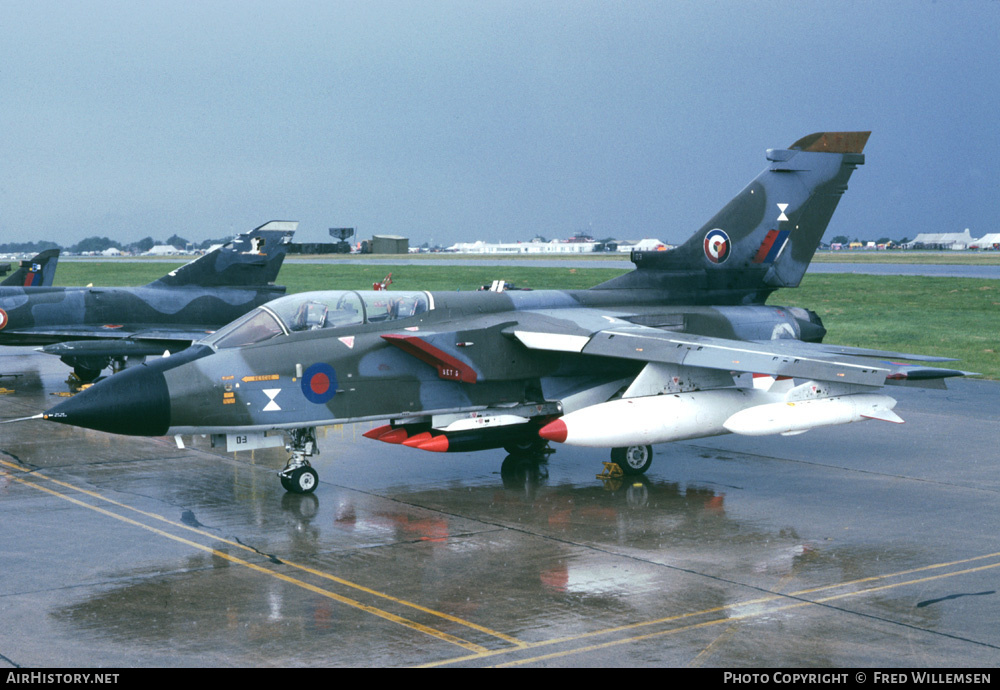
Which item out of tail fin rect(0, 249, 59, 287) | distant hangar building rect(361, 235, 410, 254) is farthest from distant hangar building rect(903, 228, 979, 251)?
tail fin rect(0, 249, 59, 287)

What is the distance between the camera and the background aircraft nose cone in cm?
1244

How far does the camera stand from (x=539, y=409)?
49.1 ft

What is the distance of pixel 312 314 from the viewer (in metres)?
14.0

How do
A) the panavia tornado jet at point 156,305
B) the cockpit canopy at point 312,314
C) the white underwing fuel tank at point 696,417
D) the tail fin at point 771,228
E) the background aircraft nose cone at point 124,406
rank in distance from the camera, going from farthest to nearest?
the panavia tornado jet at point 156,305, the tail fin at point 771,228, the cockpit canopy at point 312,314, the white underwing fuel tank at point 696,417, the background aircraft nose cone at point 124,406

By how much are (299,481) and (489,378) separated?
9.87ft

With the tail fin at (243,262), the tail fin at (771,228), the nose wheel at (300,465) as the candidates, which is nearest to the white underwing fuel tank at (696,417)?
the nose wheel at (300,465)

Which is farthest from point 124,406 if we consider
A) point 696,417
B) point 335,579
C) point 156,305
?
point 156,305

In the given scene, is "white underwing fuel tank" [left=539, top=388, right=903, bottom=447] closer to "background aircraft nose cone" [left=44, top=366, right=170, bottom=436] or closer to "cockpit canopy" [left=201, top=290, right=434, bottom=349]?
"cockpit canopy" [left=201, top=290, right=434, bottom=349]

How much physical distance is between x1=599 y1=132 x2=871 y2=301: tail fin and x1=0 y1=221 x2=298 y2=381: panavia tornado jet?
12.3 metres

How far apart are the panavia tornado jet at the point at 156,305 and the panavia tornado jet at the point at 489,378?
11.0 metres

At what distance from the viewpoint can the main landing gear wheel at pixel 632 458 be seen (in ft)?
49.7

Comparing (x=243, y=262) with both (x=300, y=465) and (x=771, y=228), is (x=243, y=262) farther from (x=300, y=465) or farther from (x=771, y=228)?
(x=771, y=228)

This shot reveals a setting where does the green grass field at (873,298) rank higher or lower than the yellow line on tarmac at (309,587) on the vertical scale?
higher

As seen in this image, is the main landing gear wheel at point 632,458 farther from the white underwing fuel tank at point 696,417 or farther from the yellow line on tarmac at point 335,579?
the yellow line on tarmac at point 335,579
